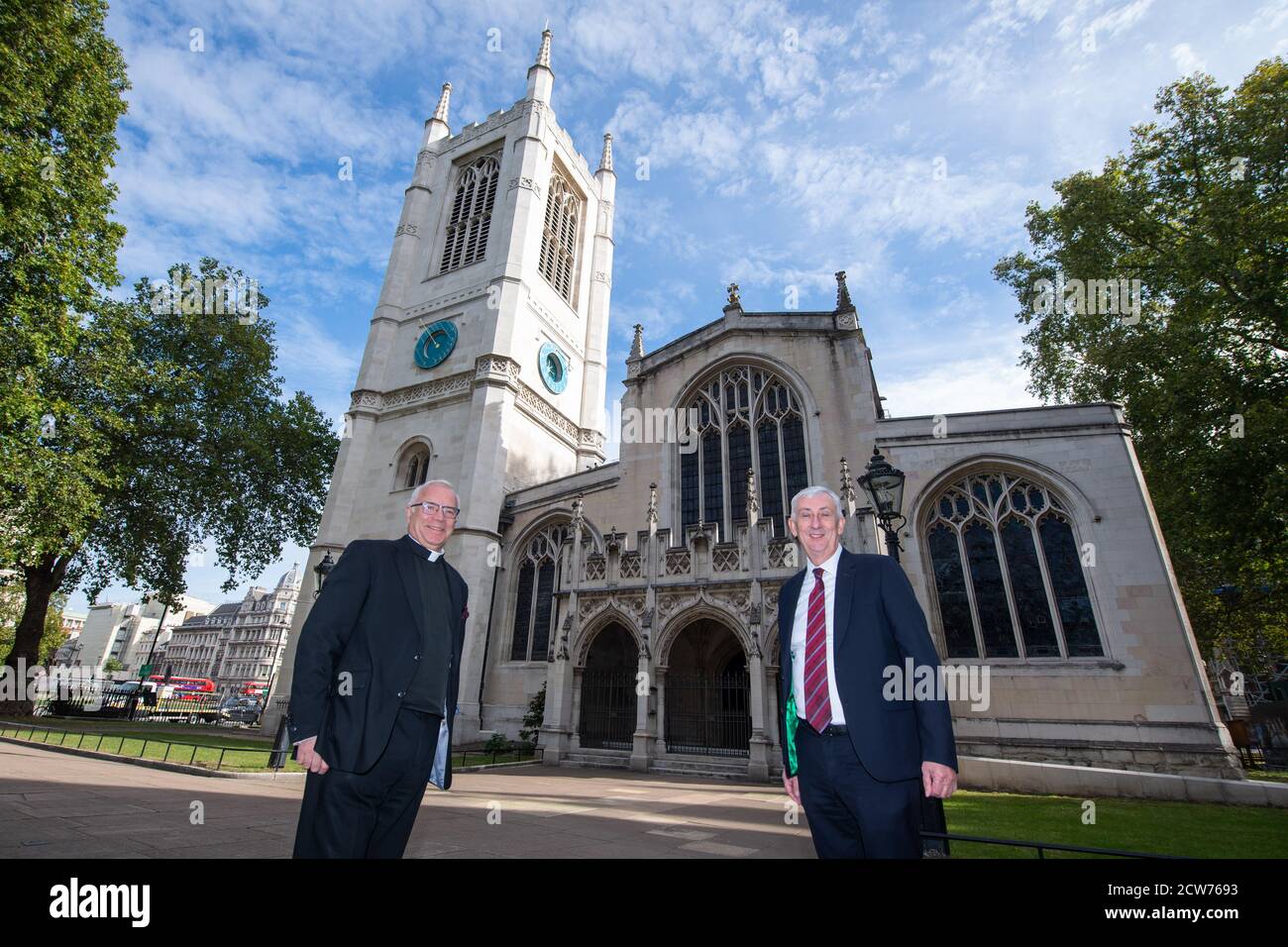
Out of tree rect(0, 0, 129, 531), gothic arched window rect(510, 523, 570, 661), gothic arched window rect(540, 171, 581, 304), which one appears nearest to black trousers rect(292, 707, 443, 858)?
tree rect(0, 0, 129, 531)

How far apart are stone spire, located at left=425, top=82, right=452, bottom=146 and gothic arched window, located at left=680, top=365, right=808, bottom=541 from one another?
25144 millimetres

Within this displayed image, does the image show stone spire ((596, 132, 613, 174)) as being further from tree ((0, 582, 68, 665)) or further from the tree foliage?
tree ((0, 582, 68, 665))

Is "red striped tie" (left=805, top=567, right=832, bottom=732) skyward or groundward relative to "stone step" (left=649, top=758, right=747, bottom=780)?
skyward

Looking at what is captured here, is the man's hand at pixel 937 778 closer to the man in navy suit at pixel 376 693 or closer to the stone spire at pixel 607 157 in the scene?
the man in navy suit at pixel 376 693

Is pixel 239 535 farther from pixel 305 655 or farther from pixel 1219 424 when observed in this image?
pixel 1219 424

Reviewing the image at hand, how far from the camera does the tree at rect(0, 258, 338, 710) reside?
17734 mm

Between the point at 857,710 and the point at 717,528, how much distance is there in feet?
47.6

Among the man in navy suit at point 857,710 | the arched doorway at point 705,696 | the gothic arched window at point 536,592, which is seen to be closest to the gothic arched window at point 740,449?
the arched doorway at point 705,696

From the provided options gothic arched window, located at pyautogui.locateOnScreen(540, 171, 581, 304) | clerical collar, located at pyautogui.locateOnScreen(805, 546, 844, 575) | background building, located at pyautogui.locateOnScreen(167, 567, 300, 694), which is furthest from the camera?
background building, located at pyautogui.locateOnScreen(167, 567, 300, 694)

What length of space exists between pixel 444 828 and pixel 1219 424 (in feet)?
62.3

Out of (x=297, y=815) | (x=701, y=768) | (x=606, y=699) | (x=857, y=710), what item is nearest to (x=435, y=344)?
(x=606, y=699)

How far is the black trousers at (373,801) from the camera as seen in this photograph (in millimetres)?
2641
